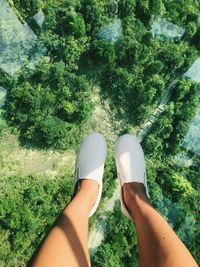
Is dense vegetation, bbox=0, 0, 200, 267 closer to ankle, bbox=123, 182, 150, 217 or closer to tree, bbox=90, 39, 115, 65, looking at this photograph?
tree, bbox=90, 39, 115, 65

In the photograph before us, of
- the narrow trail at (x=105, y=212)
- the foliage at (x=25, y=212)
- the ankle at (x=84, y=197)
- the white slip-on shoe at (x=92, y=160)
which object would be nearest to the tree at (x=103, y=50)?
Answer: the narrow trail at (x=105, y=212)

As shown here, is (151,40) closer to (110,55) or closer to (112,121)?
(110,55)

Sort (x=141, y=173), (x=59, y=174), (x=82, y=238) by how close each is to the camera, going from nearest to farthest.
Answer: (x=82, y=238), (x=141, y=173), (x=59, y=174)

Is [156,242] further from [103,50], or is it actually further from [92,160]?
[103,50]

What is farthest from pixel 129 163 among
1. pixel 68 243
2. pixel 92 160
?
pixel 68 243

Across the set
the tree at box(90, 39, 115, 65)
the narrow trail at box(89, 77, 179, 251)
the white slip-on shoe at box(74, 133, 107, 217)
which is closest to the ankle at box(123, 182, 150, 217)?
the white slip-on shoe at box(74, 133, 107, 217)

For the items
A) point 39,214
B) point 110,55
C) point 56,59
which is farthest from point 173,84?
point 39,214

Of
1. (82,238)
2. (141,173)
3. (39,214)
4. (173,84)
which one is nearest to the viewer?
(82,238)
